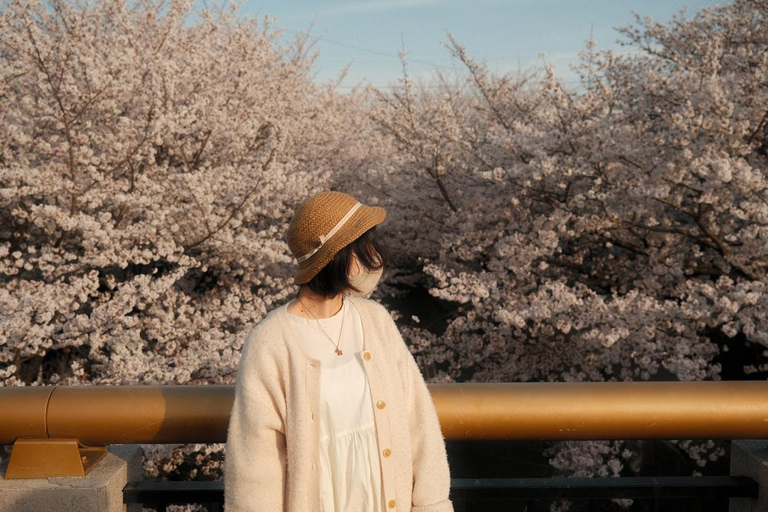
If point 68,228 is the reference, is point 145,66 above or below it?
above

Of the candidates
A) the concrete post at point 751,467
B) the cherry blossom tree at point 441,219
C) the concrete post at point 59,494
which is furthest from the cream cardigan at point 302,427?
the cherry blossom tree at point 441,219

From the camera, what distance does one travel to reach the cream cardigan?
1.67 metres

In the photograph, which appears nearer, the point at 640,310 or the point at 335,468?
the point at 335,468

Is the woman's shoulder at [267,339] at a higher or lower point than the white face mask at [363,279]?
lower

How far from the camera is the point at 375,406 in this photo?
176 centimetres

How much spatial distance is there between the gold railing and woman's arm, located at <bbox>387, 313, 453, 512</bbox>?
109 mm

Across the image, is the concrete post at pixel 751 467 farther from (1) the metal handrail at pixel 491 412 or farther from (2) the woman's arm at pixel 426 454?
(2) the woman's arm at pixel 426 454

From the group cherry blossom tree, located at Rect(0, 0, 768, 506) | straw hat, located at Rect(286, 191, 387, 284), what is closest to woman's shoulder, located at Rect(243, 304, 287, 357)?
straw hat, located at Rect(286, 191, 387, 284)

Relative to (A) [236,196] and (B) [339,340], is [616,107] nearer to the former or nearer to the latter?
(A) [236,196]

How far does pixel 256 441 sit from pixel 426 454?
436 millimetres

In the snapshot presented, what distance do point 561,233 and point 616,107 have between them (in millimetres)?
1865

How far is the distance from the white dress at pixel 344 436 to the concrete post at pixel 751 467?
1.10 meters

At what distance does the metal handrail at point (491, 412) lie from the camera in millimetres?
1861

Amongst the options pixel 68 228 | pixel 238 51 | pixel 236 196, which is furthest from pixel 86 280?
pixel 238 51
